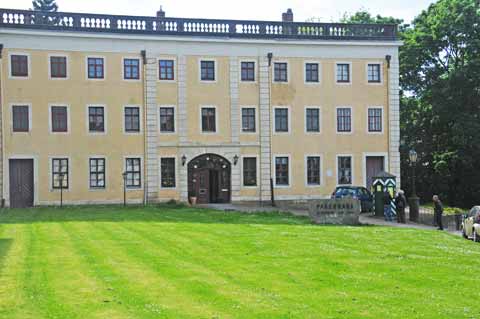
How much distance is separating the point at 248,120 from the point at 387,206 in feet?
37.8

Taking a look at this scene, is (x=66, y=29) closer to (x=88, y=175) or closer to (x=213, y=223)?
(x=88, y=175)

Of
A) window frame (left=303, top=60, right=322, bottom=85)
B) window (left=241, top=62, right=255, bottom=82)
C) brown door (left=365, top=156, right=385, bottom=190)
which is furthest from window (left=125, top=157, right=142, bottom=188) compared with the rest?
brown door (left=365, top=156, right=385, bottom=190)

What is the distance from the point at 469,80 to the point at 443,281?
36071 millimetres

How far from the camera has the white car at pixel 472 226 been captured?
23516 mm

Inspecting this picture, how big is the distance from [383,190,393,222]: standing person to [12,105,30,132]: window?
709 inches

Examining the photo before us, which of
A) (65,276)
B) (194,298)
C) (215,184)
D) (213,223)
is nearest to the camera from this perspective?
(194,298)

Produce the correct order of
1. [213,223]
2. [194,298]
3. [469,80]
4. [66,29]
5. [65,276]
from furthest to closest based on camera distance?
[469,80] → [66,29] → [213,223] → [65,276] → [194,298]

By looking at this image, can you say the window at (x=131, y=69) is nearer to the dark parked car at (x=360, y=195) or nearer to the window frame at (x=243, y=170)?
the window frame at (x=243, y=170)

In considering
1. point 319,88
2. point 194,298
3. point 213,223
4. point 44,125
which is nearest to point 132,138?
point 44,125

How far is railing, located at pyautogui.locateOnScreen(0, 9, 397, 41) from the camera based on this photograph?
38.2m

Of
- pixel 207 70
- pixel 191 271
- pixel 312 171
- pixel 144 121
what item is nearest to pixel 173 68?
pixel 207 70

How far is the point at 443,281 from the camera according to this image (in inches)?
538

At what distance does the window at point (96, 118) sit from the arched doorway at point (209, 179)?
5169 millimetres

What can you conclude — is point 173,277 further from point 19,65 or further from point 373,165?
point 373,165
